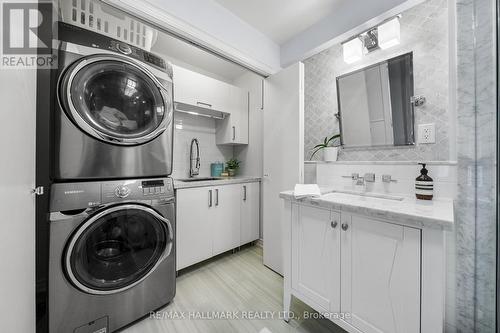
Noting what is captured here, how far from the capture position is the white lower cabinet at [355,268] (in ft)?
2.84

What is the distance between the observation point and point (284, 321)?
4.42 feet

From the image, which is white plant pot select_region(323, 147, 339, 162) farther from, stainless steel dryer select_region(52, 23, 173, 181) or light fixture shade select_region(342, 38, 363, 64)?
stainless steel dryer select_region(52, 23, 173, 181)

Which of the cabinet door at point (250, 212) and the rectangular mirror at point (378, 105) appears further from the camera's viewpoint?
the cabinet door at point (250, 212)

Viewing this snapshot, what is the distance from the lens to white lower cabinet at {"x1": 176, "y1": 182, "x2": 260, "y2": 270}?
6.12 ft

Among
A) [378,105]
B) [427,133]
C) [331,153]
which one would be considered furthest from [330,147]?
[427,133]

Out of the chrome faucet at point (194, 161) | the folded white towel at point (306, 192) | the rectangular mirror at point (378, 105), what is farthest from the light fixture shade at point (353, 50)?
the chrome faucet at point (194, 161)

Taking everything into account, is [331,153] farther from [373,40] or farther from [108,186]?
[108,186]

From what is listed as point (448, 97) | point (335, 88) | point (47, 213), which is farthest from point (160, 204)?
point (448, 97)

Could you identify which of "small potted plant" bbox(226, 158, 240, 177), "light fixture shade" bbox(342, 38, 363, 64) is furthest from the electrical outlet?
"small potted plant" bbox(226, 158, 240, 177)

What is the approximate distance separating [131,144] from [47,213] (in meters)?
0.55

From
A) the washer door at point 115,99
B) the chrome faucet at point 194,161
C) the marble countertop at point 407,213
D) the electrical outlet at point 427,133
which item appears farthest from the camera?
the chrome faucet at point 194,161

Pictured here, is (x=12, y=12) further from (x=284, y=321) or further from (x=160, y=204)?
(x=284, y=321)

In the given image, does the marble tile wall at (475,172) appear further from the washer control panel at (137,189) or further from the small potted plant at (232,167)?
the small potted plant at (232,167)

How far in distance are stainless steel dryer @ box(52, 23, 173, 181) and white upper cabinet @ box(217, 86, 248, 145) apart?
1.20 meters
